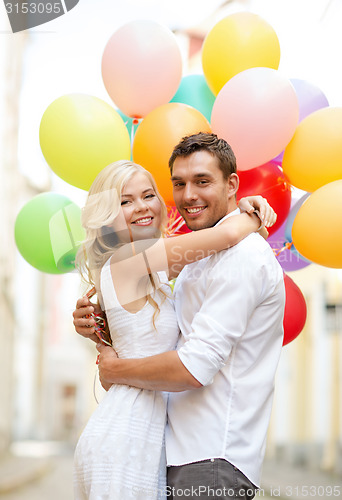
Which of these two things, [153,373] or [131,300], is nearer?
[153,373]

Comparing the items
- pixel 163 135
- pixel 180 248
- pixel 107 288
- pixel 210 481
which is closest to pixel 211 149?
pixel 180 248

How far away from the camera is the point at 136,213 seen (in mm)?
2387

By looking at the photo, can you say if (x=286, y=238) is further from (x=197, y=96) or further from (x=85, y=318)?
(x=85, y=318)

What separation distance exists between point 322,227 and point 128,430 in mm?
1132

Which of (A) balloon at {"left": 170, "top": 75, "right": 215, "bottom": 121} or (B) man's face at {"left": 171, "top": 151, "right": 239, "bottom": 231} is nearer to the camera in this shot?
(B) man's face at {"left": 171, "top": 151, "right": 239, "bottom": 231}

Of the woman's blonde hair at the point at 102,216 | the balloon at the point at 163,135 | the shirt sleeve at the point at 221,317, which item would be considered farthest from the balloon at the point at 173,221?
the shirt sleeve at the point at 221,317

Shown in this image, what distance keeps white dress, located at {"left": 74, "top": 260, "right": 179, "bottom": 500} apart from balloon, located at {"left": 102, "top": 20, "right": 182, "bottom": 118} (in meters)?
1.06

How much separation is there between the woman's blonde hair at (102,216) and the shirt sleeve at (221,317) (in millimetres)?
500

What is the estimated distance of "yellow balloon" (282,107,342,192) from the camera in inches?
105

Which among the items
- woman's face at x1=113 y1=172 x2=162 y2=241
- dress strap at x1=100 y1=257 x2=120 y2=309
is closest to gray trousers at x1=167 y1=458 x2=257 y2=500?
dress strap at x1=100 y1=257 x2=120 y2=309

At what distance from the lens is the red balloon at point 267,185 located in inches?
112

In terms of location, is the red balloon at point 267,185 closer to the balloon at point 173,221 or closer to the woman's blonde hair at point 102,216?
the balloon at point 173,221

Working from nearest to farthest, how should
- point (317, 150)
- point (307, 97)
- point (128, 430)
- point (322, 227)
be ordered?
point (128, 430)
point (322, 227)
point (317, 150)
point (307, 97)

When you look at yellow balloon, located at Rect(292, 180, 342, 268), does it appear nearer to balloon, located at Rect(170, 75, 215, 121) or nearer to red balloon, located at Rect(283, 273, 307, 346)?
red balloon, located at Rect(283, 273, 307, 346)
